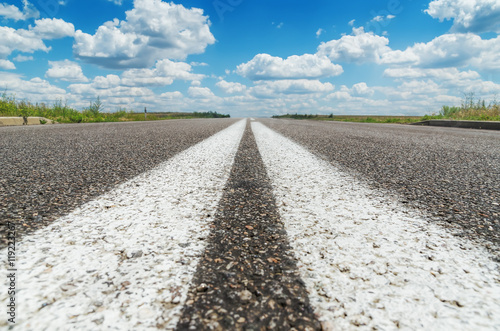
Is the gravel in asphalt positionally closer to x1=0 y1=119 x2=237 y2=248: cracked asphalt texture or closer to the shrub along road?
the shrub along road

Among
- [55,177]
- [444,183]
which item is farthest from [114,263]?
[444,183]

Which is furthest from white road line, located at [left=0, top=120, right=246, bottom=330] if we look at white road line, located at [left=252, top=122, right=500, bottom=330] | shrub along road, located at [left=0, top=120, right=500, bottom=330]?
white road line, located at [left=252, top=122, right=500, bottom=330]

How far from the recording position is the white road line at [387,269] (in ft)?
2.55

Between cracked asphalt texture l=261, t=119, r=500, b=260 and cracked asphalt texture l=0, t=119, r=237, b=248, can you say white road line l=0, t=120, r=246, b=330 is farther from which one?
cracked asphalt texture l=261, t=119, r=500, b=260

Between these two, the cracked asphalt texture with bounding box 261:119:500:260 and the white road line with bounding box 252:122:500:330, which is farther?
the cracked asphalt texture with bounding box 261:119:500:260

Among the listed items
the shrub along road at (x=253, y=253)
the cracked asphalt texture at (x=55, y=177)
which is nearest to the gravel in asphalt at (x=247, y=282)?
the shrub along road at (x=253, y=253)

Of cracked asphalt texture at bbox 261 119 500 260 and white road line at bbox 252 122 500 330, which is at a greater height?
cracked asphalt texture at bbox 261 119 500 260

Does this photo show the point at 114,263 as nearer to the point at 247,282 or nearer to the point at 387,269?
the point at 247,282

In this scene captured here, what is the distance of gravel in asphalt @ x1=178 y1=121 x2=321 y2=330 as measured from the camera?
2.48 feet

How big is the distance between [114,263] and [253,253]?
1.60 feet

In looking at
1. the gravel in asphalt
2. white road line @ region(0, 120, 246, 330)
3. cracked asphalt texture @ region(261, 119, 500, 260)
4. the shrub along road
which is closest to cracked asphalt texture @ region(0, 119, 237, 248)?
the shrub along road

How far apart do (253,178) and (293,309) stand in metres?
1.58

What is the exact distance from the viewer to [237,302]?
83 centimetres

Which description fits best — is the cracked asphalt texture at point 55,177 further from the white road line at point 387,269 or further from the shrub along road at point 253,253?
the white road line at point 387,269
